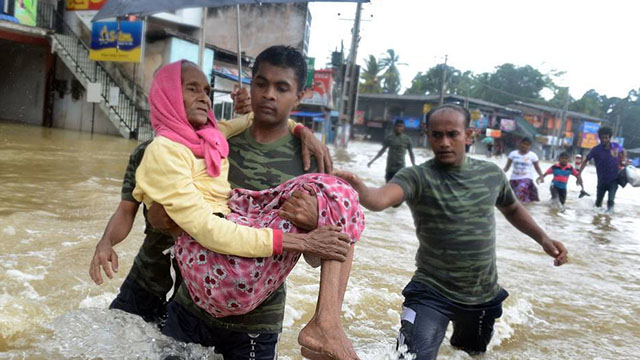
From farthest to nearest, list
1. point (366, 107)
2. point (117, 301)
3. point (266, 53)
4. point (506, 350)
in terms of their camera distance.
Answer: point (366, 107) < point (506, 350) < point (117, 301) < point (266, 53)

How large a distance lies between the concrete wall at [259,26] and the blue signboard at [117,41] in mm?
11229

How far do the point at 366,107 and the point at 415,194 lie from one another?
164ft

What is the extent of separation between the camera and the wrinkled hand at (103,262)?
89.8 inches

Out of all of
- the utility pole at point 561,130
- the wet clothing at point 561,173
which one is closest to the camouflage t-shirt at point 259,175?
the wet clothing at point 561,173

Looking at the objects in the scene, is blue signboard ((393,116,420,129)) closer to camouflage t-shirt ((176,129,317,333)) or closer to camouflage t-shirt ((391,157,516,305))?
camouflage t-shirt ((391,157,516,305))

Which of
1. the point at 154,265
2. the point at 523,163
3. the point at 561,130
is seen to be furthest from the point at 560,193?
the point at 561,130

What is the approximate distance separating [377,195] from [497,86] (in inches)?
2835

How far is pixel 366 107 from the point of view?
52406 millimetres

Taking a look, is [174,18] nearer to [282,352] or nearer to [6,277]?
[6,277]

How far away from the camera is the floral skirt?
181 centimetres

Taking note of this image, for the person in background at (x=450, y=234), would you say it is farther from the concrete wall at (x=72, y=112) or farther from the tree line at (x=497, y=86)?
the tree line at (x=497, y=86)

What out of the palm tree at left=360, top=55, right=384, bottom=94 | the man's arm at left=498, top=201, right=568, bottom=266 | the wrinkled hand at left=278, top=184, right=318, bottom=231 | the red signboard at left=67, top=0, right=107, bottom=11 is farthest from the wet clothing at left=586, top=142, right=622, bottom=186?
the palm tree at left=360, top=55, right=384, bottom=94

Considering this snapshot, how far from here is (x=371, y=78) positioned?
182ft

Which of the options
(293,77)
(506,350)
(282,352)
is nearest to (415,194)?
(293,77)
